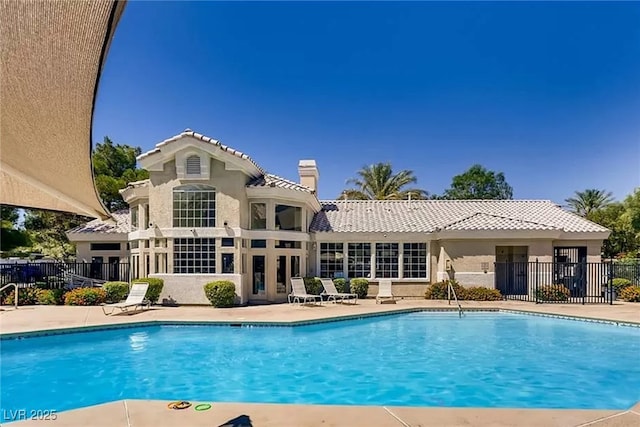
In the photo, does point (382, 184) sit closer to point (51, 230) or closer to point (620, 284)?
point (620, 284)

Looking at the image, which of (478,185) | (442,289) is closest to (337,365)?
(442,289)

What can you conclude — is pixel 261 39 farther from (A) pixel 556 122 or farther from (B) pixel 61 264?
(A) pixel 556 122

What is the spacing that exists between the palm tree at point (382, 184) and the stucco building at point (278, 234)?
13087 millimetres

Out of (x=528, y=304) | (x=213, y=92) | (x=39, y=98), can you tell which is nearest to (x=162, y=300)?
(x=213, y=92)

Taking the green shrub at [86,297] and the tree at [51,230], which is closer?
the green shrub at [86,297]

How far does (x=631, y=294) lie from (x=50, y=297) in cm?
2740

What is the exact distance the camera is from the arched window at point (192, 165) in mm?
19750

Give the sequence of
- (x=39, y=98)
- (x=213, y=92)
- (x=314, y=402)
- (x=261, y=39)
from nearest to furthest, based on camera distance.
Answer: (x=39, y=98) → (x=314, y=402) → (x=261, y=39) → (x=213, y=92)

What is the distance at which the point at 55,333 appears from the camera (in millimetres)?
13688

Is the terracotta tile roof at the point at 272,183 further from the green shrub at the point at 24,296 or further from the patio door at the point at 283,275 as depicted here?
the green shrub at the point at 24,296

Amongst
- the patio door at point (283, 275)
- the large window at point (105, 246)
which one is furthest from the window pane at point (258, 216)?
the large window at point (105, 246)

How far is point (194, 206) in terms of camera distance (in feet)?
65.1

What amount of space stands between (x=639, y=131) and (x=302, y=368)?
2278cm

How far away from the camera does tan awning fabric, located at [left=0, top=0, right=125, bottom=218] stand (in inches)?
82.7
